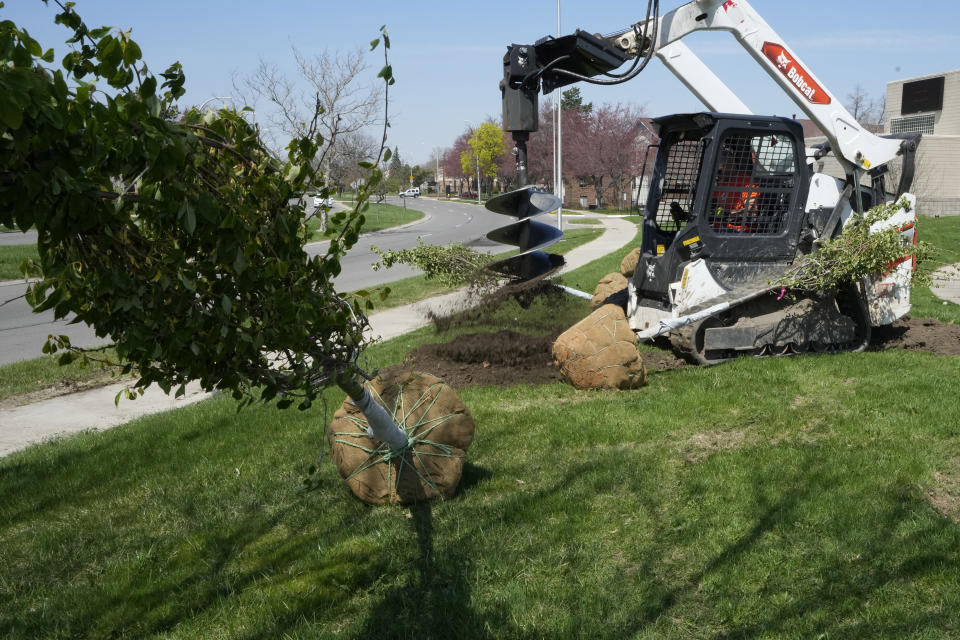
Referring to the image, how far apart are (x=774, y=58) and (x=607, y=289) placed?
344cm

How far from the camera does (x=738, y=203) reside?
26.8 ft

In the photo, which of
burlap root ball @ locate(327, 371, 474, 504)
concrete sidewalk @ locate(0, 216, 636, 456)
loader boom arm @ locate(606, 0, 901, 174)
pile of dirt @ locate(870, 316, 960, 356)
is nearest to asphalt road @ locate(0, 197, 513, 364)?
concrete sidewalk @ locate(0, 216, 636, 456)

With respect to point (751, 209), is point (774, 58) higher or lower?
higher

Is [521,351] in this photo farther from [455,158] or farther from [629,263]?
[455,158]

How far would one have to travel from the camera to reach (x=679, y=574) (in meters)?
3.87

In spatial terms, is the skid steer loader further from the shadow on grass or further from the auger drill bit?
the shadow on grass

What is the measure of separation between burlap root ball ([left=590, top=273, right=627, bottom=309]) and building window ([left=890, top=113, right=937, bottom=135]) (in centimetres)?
3637

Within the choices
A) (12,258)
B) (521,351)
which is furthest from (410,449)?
(12,258)

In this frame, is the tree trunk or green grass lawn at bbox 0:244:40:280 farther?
green grass lawn at bbox 0:244:40:280

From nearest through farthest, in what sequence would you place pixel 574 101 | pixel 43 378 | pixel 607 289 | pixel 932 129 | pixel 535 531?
pixel 535 531 < pixel 43 378 < pixel 607 289 < pixel 932 129 < pixel 574 101

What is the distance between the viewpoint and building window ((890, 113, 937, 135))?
40062 millimetres

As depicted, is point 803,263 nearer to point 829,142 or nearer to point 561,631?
point 829,142

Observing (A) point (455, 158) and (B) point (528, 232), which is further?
(A) point (455, 158)

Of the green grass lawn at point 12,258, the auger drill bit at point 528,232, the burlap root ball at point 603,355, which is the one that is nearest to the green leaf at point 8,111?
the burlap root ball at point 603,355
